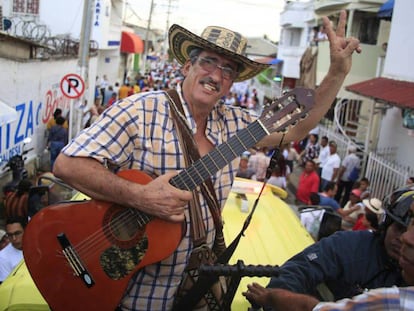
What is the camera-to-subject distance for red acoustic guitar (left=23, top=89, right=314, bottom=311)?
208 cm

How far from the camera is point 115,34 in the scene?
28.4 metres

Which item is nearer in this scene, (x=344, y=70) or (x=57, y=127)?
(x=344, y=70)

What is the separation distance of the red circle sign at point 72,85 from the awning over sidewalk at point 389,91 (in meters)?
5.99

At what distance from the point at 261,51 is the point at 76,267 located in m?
44.0

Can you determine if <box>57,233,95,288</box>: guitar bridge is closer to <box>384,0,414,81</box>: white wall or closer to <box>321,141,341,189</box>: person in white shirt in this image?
<box>321,141,341,189</box>: person in white shirt

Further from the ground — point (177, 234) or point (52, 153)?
Answer: point (177, 234)

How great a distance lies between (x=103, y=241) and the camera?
6.90 feet

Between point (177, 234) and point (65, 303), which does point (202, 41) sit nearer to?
point (177, 234)

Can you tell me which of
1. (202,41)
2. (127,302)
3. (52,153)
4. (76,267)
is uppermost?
(202,41)

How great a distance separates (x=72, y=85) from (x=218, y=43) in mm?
7802

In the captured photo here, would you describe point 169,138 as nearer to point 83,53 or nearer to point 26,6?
point 83,53

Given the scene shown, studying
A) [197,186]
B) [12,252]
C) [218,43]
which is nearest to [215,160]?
[197,186]

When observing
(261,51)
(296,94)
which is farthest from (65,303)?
(261,51)

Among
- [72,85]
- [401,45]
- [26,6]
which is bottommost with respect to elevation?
[72,85]
